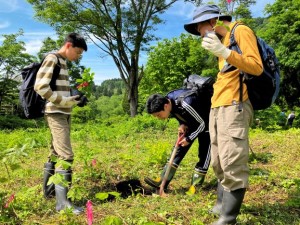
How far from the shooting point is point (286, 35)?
69.7 feet

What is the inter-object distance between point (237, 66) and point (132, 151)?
5.46 metres

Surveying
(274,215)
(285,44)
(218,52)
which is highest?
(285,44)

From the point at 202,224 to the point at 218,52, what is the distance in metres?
1.56

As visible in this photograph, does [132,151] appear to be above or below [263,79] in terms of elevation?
below

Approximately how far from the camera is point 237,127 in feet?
8.39

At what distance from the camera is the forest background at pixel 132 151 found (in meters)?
3.20

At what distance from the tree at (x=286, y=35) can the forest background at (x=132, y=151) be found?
0.22 feet

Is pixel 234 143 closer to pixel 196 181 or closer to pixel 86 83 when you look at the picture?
pixel 196 181

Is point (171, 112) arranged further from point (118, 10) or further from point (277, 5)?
point (277, 5)

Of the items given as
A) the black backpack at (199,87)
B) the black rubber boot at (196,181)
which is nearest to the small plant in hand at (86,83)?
the black backpack at (199,87)

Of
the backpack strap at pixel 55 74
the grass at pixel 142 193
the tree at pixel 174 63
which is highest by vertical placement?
the tree at pixel 174 63

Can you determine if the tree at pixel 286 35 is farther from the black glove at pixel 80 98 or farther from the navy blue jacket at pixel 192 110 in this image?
the black glove at pixel 80 98

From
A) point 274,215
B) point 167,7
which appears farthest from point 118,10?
point 274,215

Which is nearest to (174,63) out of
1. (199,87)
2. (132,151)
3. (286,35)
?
(286,35)
